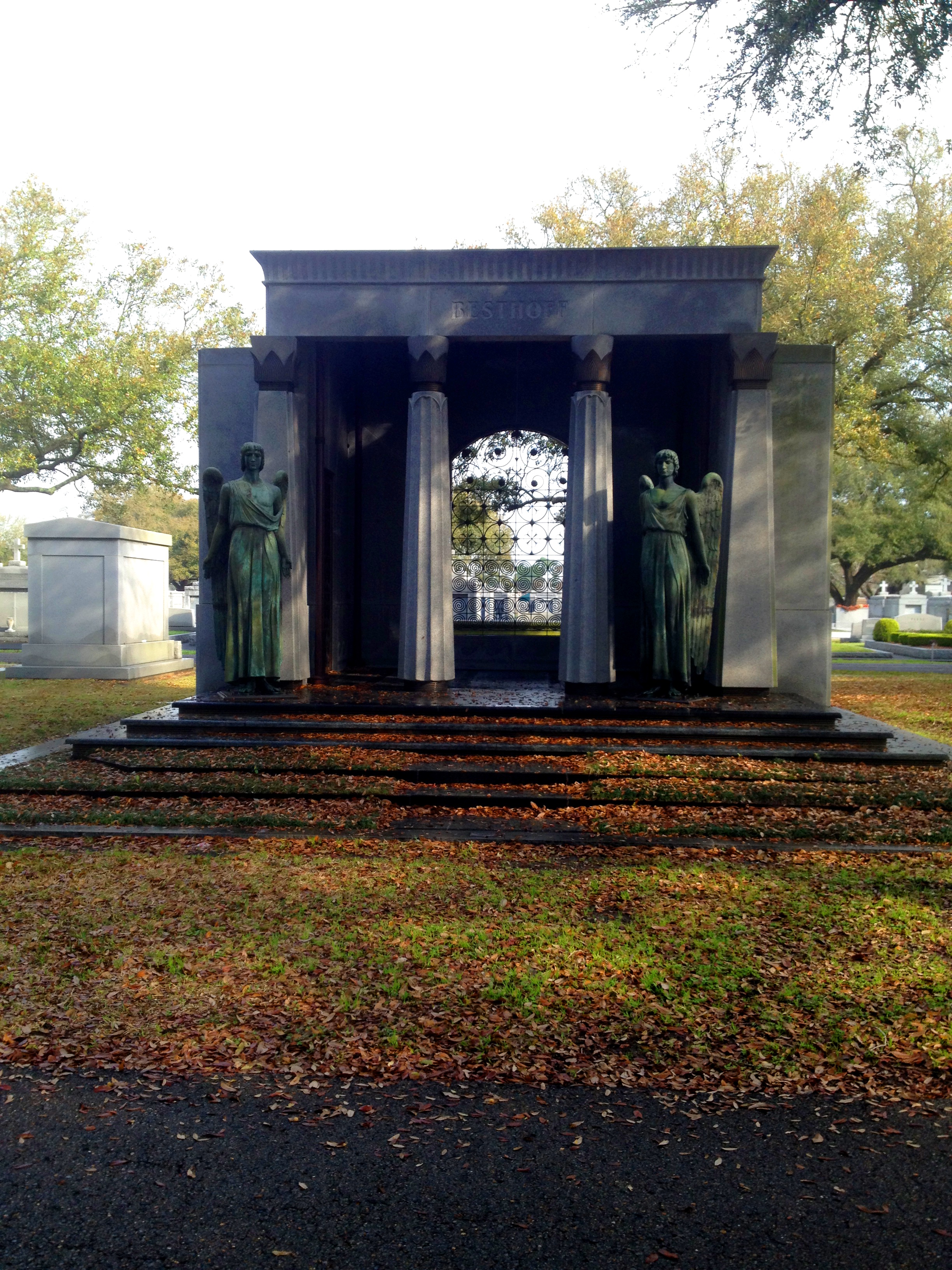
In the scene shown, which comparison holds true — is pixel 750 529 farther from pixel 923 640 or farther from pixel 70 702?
pixel 923 640

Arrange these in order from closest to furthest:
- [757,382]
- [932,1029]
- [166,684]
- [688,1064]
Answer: [688,1064] → [932,1029] → [757,382] → [166,684]

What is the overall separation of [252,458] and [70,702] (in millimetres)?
5619

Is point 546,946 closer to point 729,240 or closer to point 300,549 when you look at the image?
point 300,549

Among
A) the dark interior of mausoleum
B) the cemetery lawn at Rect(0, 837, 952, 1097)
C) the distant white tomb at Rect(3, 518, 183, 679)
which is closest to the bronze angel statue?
the dark interior of mausoleum

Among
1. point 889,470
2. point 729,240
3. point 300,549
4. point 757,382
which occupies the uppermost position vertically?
point 729,240

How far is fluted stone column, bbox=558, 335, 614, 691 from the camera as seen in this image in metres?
10.4

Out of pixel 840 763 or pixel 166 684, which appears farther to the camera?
pixel 166 684

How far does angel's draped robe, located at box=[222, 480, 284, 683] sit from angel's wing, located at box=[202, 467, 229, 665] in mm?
144

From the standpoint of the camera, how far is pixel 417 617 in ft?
35.0

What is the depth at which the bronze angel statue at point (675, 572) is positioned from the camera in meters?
10.1

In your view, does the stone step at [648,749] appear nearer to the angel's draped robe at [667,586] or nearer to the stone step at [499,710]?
the stone step at [499,710]

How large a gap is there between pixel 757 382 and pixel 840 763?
14.1 feet

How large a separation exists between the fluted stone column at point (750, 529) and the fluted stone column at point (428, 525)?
2979 millimetres

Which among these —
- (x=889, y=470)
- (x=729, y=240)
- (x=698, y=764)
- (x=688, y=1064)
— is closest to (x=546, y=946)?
(x=688, y=1064)
